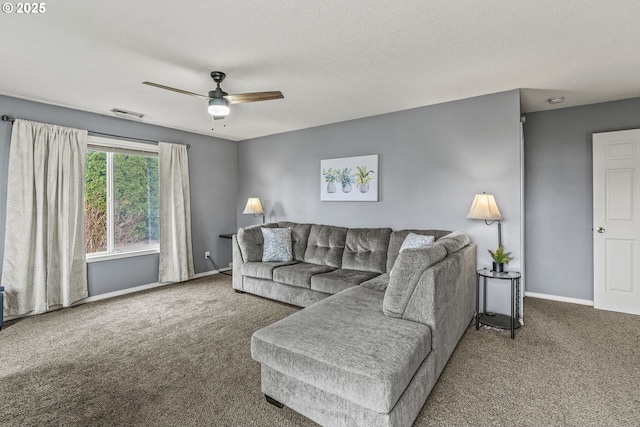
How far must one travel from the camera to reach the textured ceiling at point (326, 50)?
1938 mm

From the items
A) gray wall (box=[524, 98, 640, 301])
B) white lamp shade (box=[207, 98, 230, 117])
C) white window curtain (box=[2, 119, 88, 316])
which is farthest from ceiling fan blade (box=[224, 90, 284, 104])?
gray wall (box=[524, 98, 640, 301])

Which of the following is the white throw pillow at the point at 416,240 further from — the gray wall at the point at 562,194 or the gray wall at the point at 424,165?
the gray wall at the point at 562,194

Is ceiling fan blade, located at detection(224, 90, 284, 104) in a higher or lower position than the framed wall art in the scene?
higher

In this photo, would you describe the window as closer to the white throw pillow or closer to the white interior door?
the white throw pillow

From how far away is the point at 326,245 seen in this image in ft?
14.1

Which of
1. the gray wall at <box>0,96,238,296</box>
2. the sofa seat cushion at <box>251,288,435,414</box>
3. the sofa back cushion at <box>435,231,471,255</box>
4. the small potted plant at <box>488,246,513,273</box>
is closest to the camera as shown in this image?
the sofa seat cushion at <box>251,288,435,414</box>

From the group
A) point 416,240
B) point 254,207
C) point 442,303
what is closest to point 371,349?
point 442,303

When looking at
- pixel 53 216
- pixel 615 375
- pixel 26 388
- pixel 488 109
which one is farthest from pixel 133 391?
pixel 488 109

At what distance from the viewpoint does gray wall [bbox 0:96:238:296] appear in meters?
3.52

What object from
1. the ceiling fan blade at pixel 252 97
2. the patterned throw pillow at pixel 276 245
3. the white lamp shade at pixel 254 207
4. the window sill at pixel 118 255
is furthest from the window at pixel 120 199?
the ceiling fan blade at pixel 252 97

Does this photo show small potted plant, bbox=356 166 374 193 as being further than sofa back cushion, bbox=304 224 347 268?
Yes

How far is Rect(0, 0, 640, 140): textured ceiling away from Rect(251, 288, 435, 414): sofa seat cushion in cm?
199

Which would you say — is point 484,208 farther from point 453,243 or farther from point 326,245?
point 326,245

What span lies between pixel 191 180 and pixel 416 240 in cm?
380
